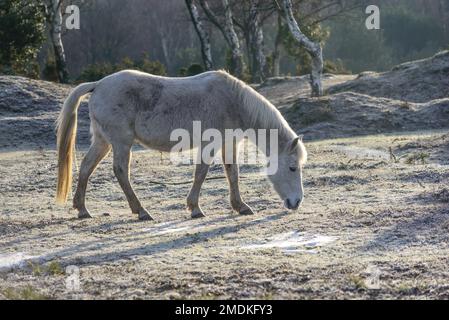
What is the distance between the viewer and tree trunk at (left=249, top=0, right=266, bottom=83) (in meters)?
34.7

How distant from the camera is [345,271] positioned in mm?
6414

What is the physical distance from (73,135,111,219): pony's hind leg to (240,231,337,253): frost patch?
2767 millimetres

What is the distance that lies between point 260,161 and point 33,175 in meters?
3.58

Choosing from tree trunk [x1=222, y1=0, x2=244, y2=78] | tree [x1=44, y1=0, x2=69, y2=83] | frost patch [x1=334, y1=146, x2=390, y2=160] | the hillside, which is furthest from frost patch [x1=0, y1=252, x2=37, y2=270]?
tree trunk [x1=222, y1=0, x2=244, y2=78]

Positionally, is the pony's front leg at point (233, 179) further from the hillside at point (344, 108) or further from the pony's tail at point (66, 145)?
the hillside at point (344, 108)

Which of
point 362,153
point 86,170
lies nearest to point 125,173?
point 86,170

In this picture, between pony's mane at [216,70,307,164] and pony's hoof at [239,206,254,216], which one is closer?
pony's mane at [216,70,307,164]

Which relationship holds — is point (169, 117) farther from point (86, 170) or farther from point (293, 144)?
point (293, 144)

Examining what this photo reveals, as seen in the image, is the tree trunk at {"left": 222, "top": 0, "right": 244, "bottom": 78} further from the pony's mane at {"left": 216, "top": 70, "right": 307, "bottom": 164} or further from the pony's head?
the pony's head

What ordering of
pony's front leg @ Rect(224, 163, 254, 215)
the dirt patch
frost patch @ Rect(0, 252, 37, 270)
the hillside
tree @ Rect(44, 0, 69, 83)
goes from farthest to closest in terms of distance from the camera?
1. tree @ Rect(44, 0, 69, 83)
2. the dirt patch
3. the hillside
4. pony's front leg @ Rect(224, 163, 254, 215)
5. frost patch @ Rect(0, 252, 37, 270)

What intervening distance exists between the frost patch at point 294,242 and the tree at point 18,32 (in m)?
20.2
